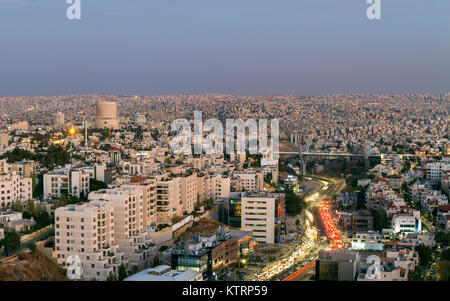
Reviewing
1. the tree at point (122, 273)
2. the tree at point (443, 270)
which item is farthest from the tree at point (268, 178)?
the tree at point (122, 273)

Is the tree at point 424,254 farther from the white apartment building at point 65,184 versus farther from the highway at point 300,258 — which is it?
the white apartment building at point 65,184

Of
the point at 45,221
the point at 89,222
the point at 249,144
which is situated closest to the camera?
the point at 89,222

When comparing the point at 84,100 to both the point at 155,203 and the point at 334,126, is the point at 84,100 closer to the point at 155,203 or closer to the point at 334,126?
the point at 334,126

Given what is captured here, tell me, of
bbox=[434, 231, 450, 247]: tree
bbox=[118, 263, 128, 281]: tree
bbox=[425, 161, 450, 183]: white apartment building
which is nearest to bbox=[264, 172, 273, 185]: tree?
bbox=[425, 161, 450, 183]: white apartment building

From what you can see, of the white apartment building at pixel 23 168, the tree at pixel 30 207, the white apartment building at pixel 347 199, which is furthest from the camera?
the white apartment building at pixel 347 199

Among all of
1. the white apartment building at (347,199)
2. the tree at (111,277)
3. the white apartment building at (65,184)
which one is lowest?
the white apartment building at (347,199)

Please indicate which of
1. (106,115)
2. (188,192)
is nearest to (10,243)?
(188,192)
